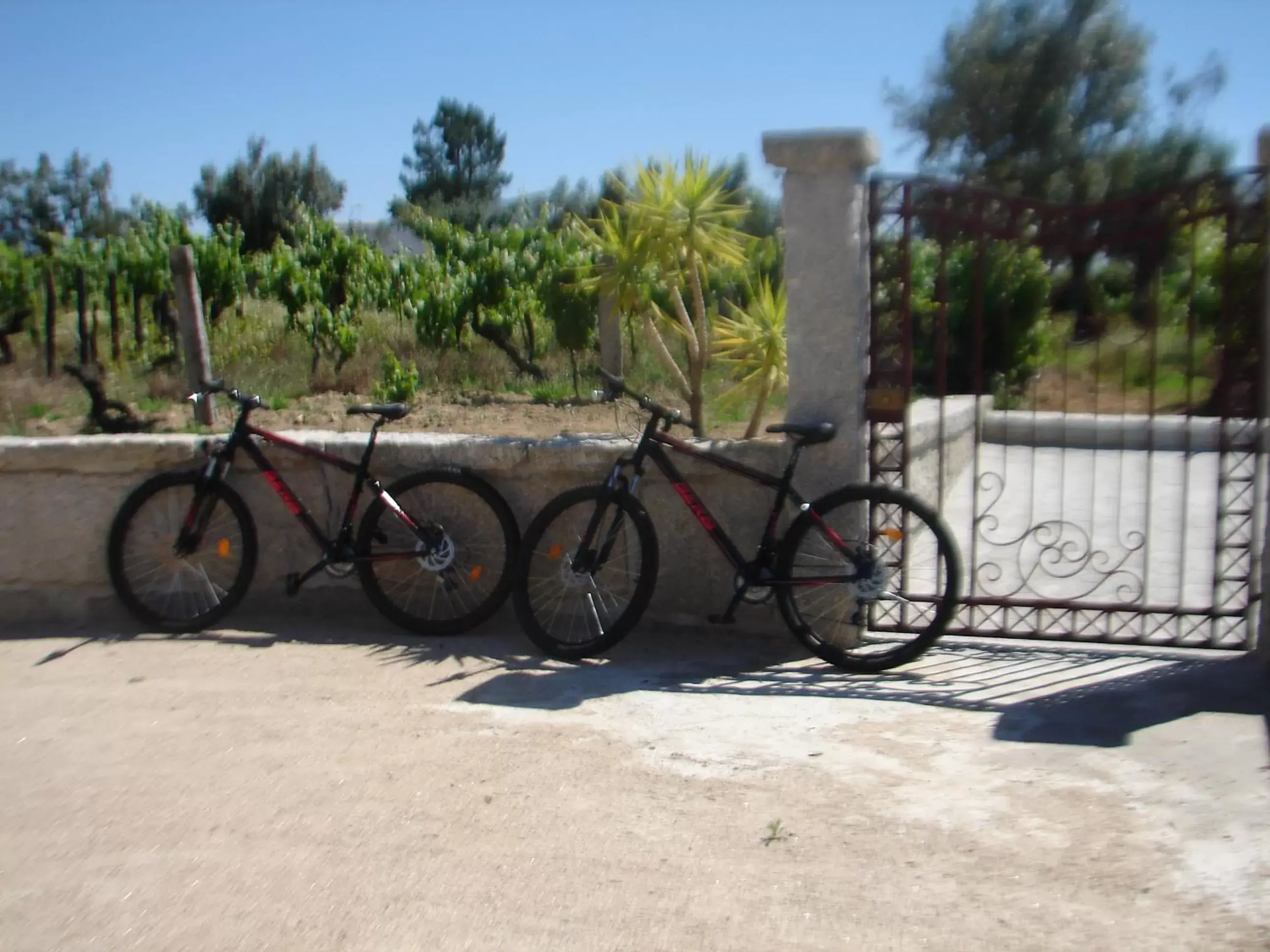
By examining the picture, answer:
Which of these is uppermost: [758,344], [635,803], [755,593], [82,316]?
[82,316]

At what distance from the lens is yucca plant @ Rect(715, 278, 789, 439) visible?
251 inches

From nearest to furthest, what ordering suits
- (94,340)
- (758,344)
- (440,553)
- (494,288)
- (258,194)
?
(440,553) < (758,344) < (94,340) < (494,288) < (258,194)

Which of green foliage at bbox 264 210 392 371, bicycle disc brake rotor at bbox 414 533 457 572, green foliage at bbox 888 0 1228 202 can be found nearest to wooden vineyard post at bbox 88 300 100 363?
green foliage at bbox 264 210 392 371

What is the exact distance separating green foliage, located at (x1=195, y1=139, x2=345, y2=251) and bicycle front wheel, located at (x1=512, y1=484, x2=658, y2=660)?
31.0 m

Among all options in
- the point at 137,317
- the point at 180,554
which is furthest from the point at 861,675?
the point at 137,317

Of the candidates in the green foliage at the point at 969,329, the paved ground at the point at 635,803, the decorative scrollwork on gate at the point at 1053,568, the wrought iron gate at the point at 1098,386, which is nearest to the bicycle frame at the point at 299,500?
the paved ground at the point at 635,803

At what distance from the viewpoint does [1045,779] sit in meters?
3.96

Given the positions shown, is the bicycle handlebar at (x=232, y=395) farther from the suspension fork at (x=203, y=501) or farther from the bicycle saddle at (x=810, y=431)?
the bicycle saddle at (x=810, y=431)

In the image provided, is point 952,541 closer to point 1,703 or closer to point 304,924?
point 304,924

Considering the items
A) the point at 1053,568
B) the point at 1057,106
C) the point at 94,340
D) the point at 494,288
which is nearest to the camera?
the point at 1053,568

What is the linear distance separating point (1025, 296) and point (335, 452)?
734 centimetres

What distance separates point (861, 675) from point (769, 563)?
584 mm

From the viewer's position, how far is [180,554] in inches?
231

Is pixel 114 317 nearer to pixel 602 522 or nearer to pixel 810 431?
pixel 602 522
